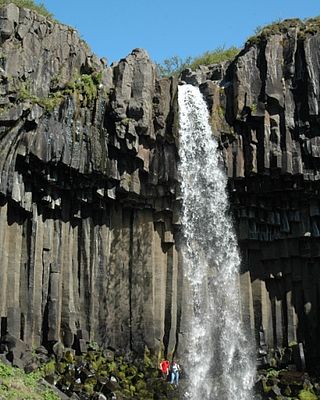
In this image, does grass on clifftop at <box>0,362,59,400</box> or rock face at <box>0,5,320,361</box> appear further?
rock face at <box>0,5,320,361</box>

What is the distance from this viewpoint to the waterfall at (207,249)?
23.8m

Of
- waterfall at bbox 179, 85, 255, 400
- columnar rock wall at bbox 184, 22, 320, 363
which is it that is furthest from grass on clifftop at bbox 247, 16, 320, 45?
waterfall at bbox 179, 85, 255, 400

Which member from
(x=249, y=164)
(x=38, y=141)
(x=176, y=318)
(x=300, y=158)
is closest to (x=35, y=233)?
(x=38, y=141)

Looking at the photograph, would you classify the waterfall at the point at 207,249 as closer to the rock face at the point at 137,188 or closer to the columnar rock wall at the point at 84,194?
the rock face at the point at 137,188

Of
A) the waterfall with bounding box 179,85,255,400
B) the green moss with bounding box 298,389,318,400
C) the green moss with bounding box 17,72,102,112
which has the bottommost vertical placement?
the green moss with bounding box 298,389,318,400

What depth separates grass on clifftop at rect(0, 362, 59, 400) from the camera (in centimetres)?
1767

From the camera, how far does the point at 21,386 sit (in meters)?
18.3

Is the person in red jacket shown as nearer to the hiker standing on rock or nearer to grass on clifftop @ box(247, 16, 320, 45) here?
the hiker standing on rock

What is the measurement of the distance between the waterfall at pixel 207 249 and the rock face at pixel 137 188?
16.3 inches

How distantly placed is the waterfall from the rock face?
0.41 metres

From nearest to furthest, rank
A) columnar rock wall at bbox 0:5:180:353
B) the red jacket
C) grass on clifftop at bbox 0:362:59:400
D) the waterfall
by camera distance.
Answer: grass on clifftop at bbox 0:362:59:400 → columnar rock wall at bbox 0:5:180:353 → the red jacket → the waterfall

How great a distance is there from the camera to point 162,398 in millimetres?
20484

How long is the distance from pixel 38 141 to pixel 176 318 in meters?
7.33

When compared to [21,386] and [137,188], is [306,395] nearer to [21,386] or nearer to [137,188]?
[137,188]
